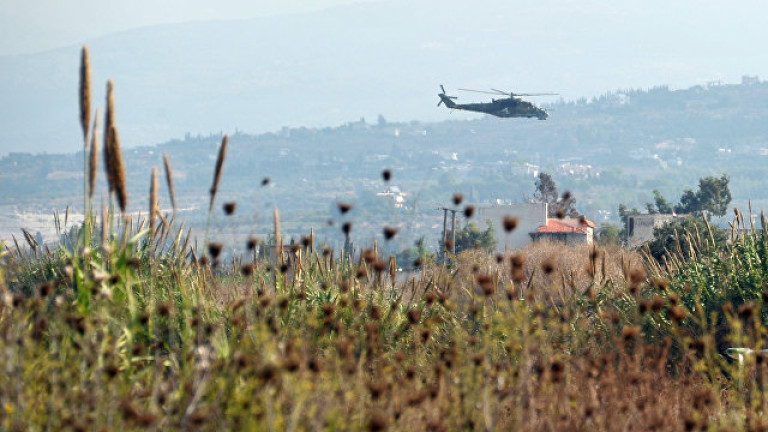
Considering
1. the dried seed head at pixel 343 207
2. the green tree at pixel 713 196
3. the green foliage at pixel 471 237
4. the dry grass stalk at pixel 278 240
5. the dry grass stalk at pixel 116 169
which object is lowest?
the green foliage at pixel 471 237

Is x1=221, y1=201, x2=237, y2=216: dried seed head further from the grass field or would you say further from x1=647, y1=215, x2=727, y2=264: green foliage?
x1=647, y1=215, x2=727, y2=264: green foliage

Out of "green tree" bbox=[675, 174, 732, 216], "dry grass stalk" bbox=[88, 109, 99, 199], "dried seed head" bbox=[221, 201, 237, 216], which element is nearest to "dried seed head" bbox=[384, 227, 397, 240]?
"dried seed head" bbox=[221, 201, 237, 216]

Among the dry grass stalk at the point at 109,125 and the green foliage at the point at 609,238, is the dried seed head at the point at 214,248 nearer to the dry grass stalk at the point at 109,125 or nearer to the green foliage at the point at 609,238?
the dry grass stalk at the point at 109,125

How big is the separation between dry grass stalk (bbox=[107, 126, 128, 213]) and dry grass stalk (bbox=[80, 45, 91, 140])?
1.72ft

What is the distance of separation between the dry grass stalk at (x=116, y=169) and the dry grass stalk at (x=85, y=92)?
52 cm

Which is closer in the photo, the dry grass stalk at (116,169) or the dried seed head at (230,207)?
the dried seed head at (230,207)

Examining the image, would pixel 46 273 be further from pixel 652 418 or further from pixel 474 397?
pixel 652 418

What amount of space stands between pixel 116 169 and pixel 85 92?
823 millimetres

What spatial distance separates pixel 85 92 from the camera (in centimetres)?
812

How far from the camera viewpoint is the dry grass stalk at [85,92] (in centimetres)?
806

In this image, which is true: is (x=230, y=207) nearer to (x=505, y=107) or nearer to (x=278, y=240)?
(x=278, y=240)

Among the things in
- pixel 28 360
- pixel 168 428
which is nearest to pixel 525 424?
pixel 168 428

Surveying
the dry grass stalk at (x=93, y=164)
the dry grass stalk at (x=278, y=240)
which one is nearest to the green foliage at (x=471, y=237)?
the dry grass stalk at (x=278, y=240)

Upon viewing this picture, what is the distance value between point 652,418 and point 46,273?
281 inches
